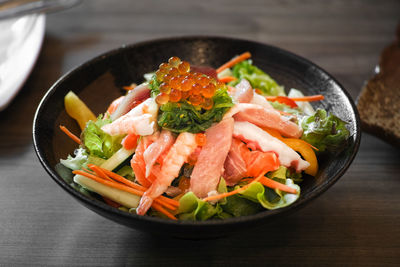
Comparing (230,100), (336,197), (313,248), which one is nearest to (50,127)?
(230,100)

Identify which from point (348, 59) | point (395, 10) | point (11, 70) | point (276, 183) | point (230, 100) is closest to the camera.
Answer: point (276, 183)

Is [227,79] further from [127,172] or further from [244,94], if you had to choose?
[127,172]

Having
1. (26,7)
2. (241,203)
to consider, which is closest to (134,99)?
(241,203)

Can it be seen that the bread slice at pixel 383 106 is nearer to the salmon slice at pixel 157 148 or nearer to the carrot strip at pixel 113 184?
the salmon slice at pixel 157 148

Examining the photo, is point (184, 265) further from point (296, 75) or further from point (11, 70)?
point (11, 70)

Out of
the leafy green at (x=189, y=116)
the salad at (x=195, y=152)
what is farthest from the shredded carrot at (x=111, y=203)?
the leafy green at (x=189, y=116)

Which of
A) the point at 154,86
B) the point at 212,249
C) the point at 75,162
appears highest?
the point at 154,86
